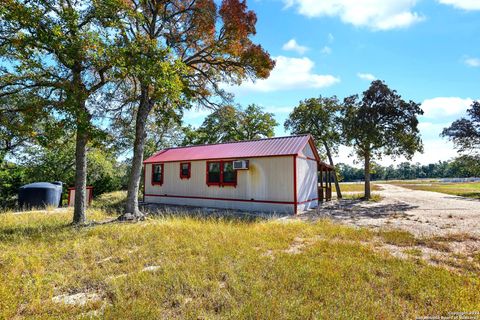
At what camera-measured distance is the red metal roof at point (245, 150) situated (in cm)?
1266

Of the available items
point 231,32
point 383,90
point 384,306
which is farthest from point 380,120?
point 384,306

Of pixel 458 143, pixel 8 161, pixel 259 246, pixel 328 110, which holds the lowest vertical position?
pixel 259 246

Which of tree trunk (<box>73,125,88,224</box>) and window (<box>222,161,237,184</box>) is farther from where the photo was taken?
window (<box>222,161,237,184</box>)

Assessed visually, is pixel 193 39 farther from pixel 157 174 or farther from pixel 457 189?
pixel 457 189

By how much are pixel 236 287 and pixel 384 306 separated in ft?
6.64

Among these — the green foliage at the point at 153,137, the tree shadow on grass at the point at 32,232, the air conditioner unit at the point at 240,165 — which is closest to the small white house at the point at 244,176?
the air conditioner unit at the point at 240,165

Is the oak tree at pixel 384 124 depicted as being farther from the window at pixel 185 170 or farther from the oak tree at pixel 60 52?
the oak tree at pixel 60 52

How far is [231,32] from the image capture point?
10680 millimetres

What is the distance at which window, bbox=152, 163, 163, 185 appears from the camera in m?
17.1

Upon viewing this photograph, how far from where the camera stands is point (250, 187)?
12961mm

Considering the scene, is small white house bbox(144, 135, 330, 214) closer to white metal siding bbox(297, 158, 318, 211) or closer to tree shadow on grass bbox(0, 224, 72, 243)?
white metal siding bbox(297, 158, 318, 211)

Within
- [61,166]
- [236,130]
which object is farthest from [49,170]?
[236,130]

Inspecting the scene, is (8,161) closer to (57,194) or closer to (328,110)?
(57,194)

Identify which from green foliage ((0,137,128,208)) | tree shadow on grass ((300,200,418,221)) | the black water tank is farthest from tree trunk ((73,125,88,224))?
tree shadow on grass ((300,200,418,221))
